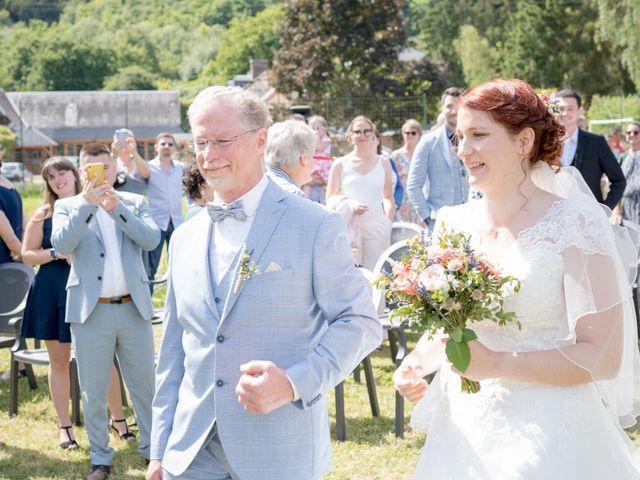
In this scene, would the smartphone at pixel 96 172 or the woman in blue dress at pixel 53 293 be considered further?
the woman in blue dress at pixel 53 293

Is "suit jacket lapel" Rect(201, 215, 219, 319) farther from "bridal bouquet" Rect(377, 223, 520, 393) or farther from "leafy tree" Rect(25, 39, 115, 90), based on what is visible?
"leafy tree" Rect(25, 39, 115, 90)

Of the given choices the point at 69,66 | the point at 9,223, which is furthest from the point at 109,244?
the point at 69,66

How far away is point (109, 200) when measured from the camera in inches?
227

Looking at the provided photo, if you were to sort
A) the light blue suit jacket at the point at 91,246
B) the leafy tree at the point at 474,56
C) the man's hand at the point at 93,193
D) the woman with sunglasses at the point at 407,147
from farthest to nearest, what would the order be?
the leafy tree at the point at 474,56
the woman with sunglasses at the point at 407,147
the light blue suit jacket at the point at 91,246
the man's hand at the point at 93,193

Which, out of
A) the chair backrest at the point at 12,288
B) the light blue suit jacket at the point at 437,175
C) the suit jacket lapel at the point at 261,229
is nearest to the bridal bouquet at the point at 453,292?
the suit jacket lapel at the point at 261,229

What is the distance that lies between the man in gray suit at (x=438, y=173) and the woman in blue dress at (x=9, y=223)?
3.61 meters

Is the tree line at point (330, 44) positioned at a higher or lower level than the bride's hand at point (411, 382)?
higher

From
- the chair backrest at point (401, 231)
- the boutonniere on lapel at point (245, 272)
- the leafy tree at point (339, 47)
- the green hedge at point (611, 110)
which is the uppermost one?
the leafy tree at point (339, 47)

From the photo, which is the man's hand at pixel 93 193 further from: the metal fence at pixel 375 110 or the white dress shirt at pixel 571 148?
the metal fence at pixel 375 110

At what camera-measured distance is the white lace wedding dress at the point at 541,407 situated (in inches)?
117

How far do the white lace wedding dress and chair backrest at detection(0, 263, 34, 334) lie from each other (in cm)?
579

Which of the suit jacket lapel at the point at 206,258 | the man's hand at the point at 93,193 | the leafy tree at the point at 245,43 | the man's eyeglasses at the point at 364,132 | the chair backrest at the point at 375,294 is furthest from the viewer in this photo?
the leafy tree at the point at 245,43

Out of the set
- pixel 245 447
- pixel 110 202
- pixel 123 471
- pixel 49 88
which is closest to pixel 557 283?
pixel 245 447

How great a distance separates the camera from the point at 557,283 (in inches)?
117
